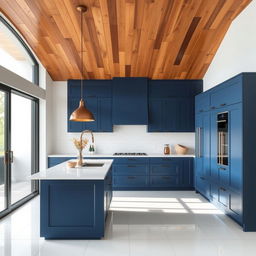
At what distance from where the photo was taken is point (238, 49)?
4.48 m

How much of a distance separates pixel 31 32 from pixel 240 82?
142 inches

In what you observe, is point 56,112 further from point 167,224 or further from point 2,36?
point 167,224

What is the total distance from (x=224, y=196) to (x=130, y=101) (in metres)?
3.13

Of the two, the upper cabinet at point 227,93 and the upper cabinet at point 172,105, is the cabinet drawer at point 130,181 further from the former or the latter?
the upper cabinet at point 227,93

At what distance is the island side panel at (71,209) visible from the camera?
320 cm

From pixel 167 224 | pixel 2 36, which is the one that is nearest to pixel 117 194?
pixel 167 224

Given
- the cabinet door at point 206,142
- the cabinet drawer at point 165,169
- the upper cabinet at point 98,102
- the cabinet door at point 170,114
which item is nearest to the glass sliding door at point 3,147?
the upper cabinet at point 98,102

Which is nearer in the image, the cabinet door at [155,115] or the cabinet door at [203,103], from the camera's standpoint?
the cabinet door at [203,103]

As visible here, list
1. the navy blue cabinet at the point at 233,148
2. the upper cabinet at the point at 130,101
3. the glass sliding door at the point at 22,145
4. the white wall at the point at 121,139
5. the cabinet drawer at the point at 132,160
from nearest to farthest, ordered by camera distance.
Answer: the navy blue cabinet at the point at 233,148 < the glass sliding door at the point at 22,145 < the cabinet drawer at the point at 132,160 < the upper cabinet at the point at 130,101 < the white wall at the point at 121,139

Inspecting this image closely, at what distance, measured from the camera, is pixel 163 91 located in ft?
20.8

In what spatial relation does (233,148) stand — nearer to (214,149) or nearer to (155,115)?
(214,149)

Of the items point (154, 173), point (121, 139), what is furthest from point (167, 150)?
point (121, 139)

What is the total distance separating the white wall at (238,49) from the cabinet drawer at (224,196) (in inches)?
77.3

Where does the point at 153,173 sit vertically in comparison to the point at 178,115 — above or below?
below
